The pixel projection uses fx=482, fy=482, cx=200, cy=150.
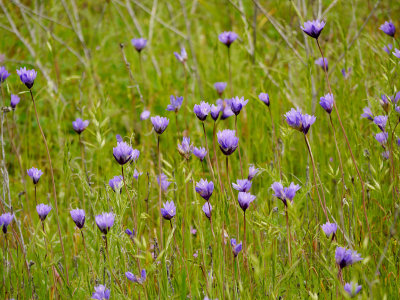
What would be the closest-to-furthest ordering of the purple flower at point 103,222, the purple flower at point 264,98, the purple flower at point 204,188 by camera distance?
1. the purple flower at point 103,222
2. the purple flower at point 204,188
3. the purple flower at point 264,98

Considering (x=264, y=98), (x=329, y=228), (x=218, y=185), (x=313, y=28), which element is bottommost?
(x=329, y=228)

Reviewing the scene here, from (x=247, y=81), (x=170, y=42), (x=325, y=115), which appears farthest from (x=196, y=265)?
(x=170, y=42)

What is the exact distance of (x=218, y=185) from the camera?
1.50 meters

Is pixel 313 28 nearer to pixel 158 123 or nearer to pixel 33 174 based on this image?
pixel 158 123

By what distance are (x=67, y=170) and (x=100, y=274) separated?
1.27 ft

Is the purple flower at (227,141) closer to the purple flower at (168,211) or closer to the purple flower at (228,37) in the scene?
the purple flower at (168,211)

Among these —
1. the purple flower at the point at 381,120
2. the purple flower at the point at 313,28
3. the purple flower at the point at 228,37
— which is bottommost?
the purple flower at the point at 381,120

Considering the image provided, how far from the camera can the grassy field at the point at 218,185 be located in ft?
4.55

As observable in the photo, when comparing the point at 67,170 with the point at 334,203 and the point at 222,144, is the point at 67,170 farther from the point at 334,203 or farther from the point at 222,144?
the point at 334,203

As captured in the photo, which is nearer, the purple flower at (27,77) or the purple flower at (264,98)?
the purple flower at (27,77)

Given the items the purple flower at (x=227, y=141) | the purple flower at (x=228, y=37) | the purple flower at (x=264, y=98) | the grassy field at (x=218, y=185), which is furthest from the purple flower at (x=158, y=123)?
the purple flower at (x=228, y=37)

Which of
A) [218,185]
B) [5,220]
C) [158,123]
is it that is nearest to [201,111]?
[158,123]

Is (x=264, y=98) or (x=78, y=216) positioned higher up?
(x=264, y=98)

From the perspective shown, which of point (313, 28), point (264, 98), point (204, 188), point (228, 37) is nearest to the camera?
point (204, 188)
